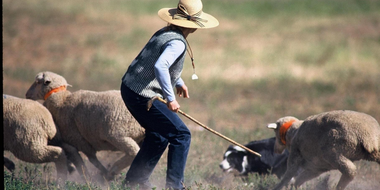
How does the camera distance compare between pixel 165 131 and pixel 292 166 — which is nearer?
pixel 165 131

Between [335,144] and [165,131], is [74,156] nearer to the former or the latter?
[165,131]

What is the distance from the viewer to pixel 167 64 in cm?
454

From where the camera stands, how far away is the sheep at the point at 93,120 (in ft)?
20.0

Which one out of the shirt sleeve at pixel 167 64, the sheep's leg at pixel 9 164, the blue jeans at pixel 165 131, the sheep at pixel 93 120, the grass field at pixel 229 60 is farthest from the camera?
the grass field at pixel 229 60

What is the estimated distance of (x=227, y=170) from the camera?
700 cm

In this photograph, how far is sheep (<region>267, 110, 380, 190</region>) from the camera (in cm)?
536

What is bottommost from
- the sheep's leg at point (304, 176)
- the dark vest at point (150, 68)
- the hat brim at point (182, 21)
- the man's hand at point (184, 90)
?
the sheep's leg at point (304, 176)

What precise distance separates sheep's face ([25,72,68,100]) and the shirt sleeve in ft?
8.37

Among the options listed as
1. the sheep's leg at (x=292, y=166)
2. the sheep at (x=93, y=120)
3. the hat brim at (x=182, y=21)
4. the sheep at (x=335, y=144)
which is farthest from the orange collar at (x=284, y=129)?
the hat brim at (x=182, y=21)

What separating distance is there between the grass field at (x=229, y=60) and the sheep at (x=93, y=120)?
437 mm

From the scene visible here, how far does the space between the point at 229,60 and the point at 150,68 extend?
11.5 meters

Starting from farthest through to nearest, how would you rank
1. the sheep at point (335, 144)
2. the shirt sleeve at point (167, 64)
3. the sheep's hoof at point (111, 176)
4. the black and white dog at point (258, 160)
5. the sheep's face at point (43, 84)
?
the black and white dog at point (258, 160), the sheep's face at point (43, 84), the sheep's hoof at point (111, 176), the sheep at point (335, 144), the shirt sleeve at point (167, 64)

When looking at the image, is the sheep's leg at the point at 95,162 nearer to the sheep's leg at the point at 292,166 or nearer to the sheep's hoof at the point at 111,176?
the sheep's hoof at the point at 111,176

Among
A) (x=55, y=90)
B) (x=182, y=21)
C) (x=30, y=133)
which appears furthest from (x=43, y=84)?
(x=182, y=21)
